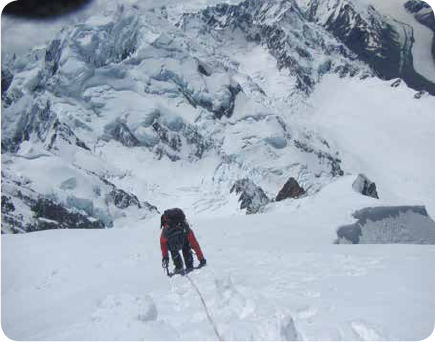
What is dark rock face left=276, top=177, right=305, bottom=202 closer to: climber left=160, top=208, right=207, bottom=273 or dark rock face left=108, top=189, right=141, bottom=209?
climber left=160, top=208, right=207, bottom=273

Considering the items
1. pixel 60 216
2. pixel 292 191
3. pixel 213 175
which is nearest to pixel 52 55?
pixel 213 175

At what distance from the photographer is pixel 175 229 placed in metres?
10.7

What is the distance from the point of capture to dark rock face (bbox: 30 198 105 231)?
64.0 m

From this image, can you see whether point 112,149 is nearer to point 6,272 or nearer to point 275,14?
point 275,14

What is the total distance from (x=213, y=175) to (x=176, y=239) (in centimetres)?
9806

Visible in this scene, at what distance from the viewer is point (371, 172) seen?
11838 centimetres

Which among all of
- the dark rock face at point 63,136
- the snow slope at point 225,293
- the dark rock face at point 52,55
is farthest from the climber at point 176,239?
the dark rock face at point 52,55

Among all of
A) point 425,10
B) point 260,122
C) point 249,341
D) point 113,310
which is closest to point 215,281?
point 113,310

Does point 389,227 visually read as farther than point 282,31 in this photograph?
No

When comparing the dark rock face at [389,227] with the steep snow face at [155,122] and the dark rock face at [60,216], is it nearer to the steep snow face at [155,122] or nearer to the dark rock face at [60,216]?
the dark rock face at [60,216]

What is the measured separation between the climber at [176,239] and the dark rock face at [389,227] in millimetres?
8733

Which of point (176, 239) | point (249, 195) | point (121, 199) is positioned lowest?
point (121, 199)

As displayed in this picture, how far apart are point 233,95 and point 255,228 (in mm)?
111202

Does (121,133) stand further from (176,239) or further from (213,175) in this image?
(176,239)
